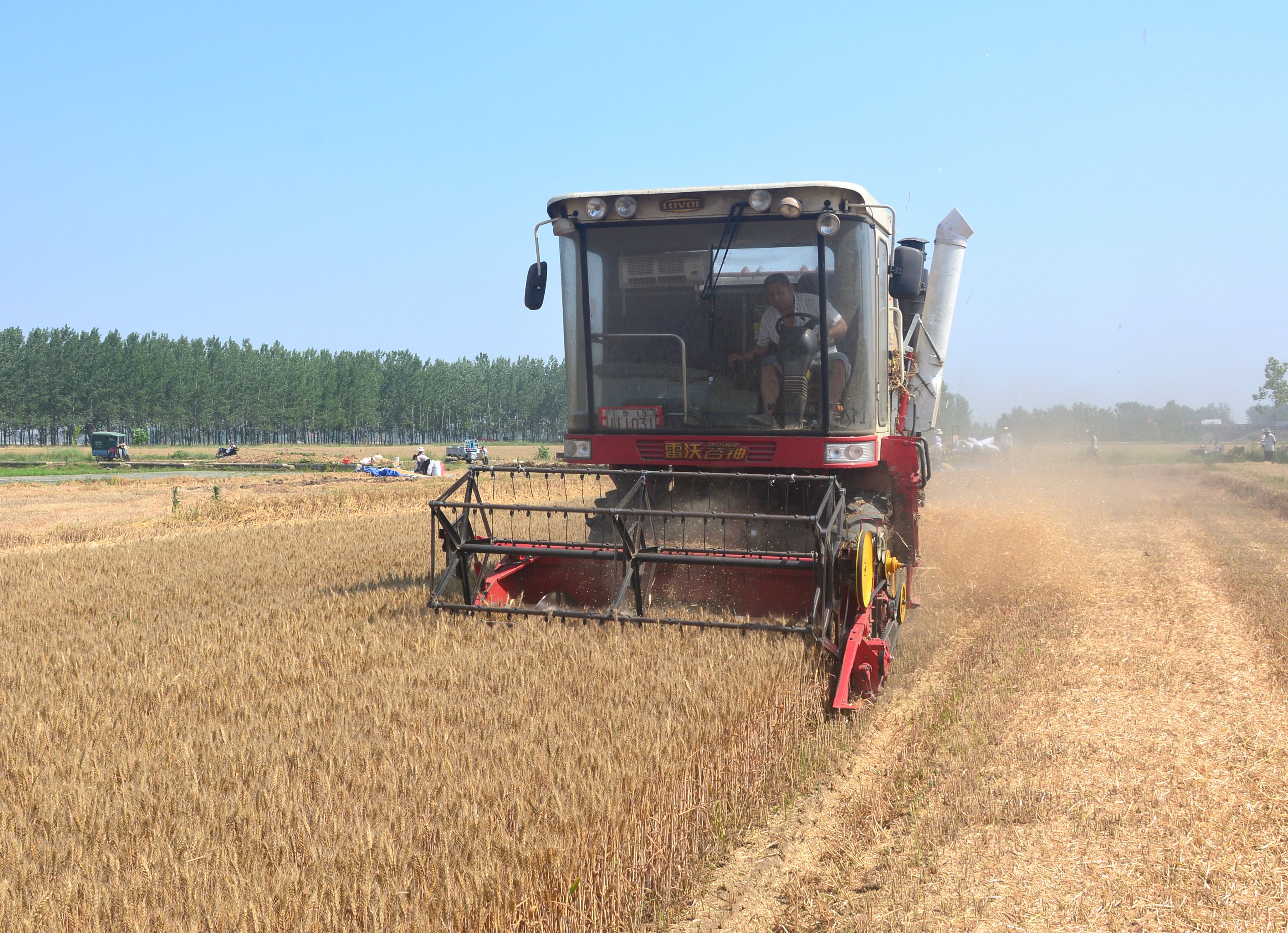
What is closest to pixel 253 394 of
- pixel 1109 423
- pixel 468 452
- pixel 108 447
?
pixel 108 447

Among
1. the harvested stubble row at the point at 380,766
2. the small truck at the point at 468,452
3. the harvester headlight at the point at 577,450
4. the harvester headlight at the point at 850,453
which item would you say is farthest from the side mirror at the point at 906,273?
the small truck at the point at 468,452

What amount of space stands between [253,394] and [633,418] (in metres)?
84.9

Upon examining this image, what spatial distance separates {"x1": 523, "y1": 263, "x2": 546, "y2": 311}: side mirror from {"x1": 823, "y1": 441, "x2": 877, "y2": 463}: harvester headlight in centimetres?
213

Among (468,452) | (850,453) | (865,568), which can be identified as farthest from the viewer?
(468,452)

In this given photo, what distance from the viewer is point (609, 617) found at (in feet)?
17.5

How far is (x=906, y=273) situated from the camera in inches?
245

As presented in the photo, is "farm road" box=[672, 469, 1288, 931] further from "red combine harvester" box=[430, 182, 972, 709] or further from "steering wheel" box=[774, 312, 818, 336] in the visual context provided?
"steering wheel" box=[774, 312, 818, 336]

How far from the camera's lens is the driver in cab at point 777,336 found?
20.0ft

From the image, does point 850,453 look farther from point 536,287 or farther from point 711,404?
point 536,287

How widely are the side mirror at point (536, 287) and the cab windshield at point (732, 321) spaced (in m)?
0.26

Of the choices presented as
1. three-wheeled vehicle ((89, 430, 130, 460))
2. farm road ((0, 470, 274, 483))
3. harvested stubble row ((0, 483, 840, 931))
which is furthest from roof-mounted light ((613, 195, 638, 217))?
three-wheeled vehicle ((89, 430, 130, 460))

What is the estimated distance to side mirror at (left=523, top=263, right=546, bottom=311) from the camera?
639cm

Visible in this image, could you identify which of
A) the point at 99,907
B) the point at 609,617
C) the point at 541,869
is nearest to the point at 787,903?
the point at 541,869

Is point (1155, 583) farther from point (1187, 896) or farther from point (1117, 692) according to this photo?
point (1187, 896)
